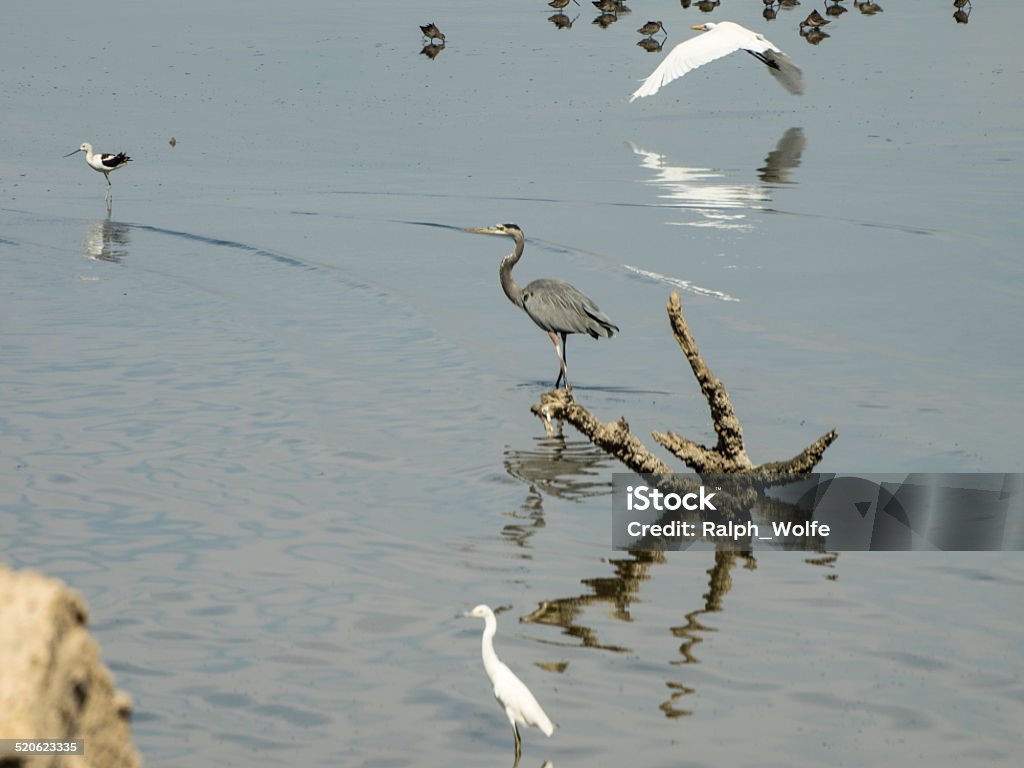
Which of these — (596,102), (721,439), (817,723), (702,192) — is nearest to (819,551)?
(721,439)

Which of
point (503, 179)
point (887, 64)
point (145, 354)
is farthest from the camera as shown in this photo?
point (887, 64)

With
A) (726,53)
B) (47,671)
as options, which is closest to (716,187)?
(726,53)

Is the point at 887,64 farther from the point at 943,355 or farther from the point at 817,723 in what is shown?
the point at 817,723

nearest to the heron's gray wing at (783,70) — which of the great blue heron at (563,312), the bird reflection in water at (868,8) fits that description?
the great blue heron at (563,312)

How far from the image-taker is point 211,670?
772 cm

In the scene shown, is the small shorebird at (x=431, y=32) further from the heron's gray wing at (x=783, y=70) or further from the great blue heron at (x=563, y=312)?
the great blue heron at (x=563, y=312)

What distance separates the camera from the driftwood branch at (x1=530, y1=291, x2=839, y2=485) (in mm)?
9562

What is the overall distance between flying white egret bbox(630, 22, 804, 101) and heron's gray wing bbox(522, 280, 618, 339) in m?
18.9

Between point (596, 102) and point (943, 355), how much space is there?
2347 cm

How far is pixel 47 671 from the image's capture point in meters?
3.13

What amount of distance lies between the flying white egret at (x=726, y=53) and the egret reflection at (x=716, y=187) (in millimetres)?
2491

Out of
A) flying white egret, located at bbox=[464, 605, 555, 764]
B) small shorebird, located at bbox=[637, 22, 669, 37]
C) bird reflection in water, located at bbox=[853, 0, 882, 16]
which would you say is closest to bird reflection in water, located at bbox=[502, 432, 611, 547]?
flying white egret, located at bbox=[464, 605, 555, 764]

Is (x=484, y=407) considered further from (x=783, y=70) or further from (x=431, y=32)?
(x=431, y=32)

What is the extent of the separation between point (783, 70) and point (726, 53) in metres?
1.32
